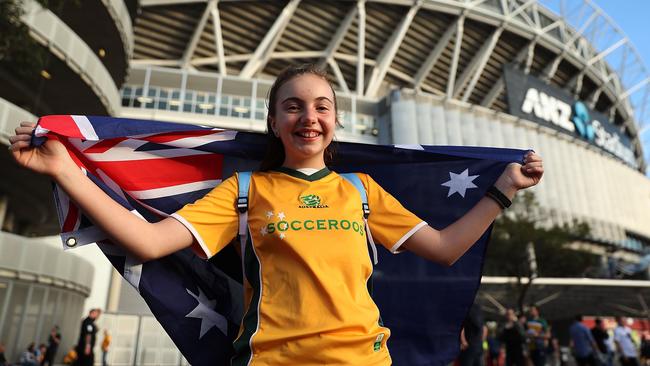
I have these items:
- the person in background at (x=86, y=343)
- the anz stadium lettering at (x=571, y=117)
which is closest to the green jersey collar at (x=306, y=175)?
the person in background at (x=86, y=343)

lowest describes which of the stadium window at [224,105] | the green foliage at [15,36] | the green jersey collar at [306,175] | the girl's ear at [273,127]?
the green jersey collar at [306,175]

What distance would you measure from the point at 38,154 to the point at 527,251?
27772 mm

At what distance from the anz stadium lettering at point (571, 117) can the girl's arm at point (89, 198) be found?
46.2 m

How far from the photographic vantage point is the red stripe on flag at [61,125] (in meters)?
1.77

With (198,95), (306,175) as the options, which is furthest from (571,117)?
(306,175)

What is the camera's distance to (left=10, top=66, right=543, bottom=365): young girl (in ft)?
5.18

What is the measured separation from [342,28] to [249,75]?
9230mm

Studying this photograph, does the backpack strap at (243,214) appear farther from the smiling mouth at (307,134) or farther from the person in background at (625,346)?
the person in background at (625,346)

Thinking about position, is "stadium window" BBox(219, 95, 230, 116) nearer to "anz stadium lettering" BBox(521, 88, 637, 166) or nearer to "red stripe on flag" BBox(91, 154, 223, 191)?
"anz stadium lettering" BBox(521, 88, 637, 166)

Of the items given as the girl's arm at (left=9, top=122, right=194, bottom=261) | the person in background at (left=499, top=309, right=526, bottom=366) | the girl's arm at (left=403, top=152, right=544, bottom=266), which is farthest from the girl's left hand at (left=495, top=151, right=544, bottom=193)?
the person in background at (left=499, top=309, right=526, bottom=366)

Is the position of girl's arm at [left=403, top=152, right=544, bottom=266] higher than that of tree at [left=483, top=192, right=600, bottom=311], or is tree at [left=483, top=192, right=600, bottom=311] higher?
tree at [left=483, top=192, right=600, bottom=311]

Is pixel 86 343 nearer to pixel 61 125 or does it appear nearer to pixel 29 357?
pixel 29 357

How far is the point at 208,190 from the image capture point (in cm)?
243

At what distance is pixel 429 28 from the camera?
44812 mm
